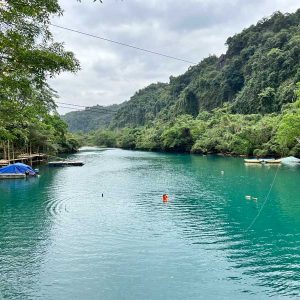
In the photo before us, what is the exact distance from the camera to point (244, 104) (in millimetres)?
100875

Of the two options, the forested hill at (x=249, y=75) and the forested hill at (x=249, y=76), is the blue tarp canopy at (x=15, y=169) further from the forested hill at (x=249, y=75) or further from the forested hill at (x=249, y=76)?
the forested hill at (x=249, y=76)

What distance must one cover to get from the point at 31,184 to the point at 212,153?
2164 inches

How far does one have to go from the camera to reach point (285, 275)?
1338 cm

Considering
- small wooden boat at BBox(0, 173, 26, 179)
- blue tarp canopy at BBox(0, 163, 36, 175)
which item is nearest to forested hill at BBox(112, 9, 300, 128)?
blue tarp canopy at BBox(0, 163, 36, 175)

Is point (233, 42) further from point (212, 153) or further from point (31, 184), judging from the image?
point (31, 184)

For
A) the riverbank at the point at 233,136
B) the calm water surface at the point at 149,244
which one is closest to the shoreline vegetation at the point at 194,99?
the riverbank at the point at 233,136

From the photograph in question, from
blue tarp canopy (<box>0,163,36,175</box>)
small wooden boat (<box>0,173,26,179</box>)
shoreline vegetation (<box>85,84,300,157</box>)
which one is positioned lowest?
small wooden boat (<box>0,173,26,179</box>)

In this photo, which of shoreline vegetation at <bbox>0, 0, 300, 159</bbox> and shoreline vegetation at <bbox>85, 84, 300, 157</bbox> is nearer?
shoreline vegetation at <bbox>0, 0, 300, 159</bbox>

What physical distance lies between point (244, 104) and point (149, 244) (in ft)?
293

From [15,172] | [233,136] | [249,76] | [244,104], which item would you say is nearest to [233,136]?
[233,136]

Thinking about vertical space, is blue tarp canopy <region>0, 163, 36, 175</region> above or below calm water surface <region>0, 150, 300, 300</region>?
above

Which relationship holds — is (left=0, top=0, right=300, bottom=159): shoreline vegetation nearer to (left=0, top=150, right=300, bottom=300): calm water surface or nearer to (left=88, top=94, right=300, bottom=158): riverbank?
(left=88, top=94, right=300, bottom=158): riverbank

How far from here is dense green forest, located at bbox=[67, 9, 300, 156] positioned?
69438 mm

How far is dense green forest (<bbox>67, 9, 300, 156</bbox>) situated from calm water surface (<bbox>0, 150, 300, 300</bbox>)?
30.4m
